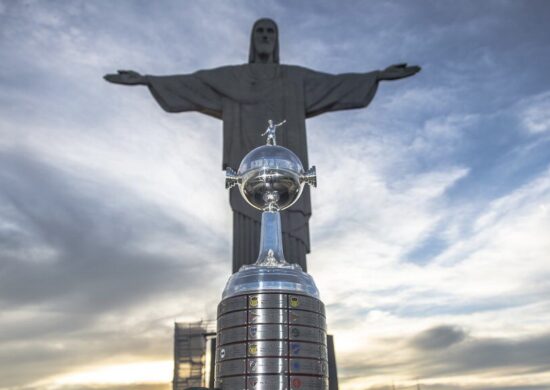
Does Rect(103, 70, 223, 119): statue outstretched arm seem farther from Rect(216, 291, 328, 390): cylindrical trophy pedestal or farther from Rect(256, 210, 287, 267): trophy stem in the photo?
Rect(216, 291, 328, 390): cylindrical trophy pedestal

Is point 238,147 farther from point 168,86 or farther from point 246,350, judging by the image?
point 246,350

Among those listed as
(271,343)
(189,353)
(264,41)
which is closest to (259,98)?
(264,41)

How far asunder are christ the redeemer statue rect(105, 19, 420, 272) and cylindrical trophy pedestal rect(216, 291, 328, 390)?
182 inches

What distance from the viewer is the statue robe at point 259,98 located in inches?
368

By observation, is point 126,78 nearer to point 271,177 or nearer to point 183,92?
point 183,92

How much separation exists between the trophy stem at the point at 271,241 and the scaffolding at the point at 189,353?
10.3 meters

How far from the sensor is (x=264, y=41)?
399 inches

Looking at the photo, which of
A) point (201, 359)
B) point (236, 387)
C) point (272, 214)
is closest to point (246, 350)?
point (236, 387)

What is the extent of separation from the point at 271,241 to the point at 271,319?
821mm

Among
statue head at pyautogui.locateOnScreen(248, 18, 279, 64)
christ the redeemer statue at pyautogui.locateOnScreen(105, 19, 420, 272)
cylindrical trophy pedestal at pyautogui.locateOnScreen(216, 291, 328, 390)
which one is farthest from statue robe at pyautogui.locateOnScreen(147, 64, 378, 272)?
cylindrical trophy pedestal at pyautogui.locateOnScreen(216, 291, 328, 390)

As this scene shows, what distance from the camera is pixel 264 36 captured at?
10141 mm

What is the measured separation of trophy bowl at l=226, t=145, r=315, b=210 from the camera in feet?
15.3

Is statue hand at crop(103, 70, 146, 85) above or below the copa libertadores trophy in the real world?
above

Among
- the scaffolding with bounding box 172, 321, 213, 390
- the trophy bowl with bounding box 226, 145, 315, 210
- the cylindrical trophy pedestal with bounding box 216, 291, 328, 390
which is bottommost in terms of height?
the cylindrical trophy pedestal with bounding box 216, 291, 328, 390
